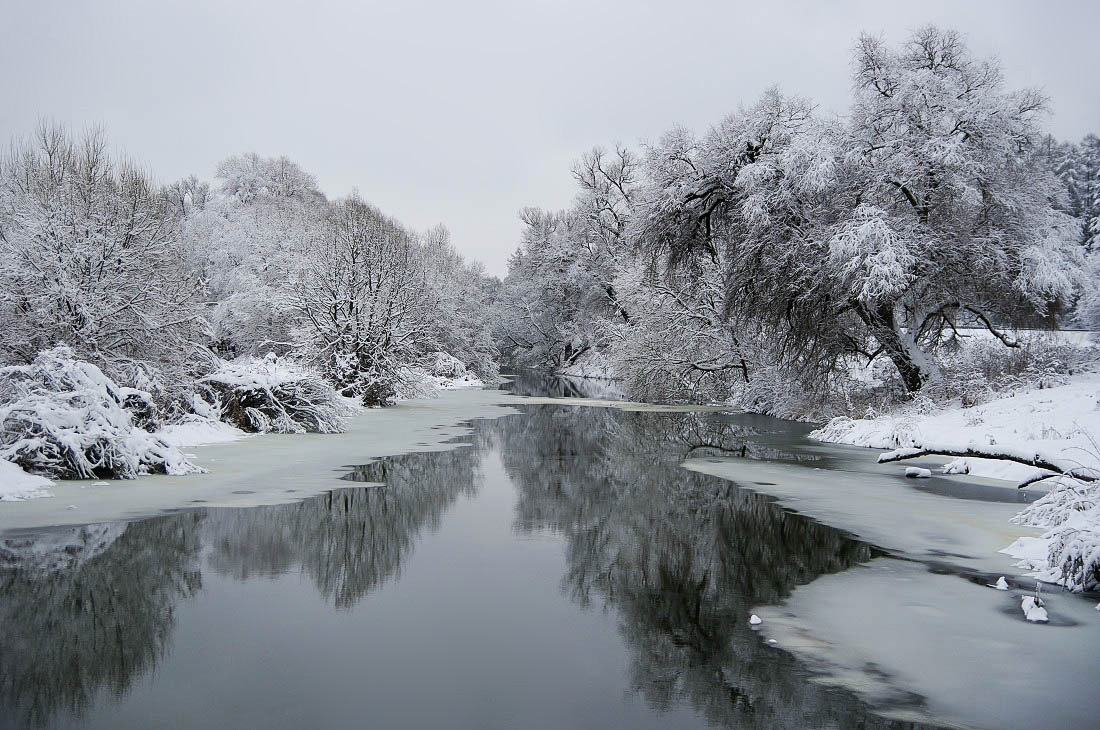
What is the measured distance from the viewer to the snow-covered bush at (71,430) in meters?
9.98

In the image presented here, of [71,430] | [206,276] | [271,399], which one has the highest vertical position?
[206,276]

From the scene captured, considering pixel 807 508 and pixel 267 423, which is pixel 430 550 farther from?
pixel 267 423

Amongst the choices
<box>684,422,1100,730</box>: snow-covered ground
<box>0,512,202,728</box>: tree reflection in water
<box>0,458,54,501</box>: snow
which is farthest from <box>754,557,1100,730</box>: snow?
<box>0,458,54,501</box>: snow

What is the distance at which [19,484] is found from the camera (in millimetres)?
9273

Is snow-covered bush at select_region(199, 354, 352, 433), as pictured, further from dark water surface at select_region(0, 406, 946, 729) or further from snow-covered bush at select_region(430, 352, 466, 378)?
snow-covered bush at select_region(430, 352, 466, 378)

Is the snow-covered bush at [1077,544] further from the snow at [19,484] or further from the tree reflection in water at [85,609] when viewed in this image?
the snow at [19,484]

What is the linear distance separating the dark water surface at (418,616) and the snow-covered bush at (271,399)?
8.36 metres

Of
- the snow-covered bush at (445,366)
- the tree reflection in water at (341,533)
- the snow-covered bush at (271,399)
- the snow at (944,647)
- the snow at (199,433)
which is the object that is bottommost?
the snow at (944,647)

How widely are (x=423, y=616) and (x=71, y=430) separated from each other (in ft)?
23.5

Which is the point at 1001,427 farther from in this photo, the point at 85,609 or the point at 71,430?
the point at 71,430

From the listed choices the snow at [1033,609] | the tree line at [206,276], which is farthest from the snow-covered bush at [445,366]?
the snow at [1033,609]

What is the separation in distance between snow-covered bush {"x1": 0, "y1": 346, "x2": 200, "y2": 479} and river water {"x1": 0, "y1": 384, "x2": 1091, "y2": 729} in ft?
8.65

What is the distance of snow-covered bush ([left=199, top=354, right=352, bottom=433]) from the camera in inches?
690

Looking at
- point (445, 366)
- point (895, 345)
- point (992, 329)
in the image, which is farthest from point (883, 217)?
point (445, 366)
